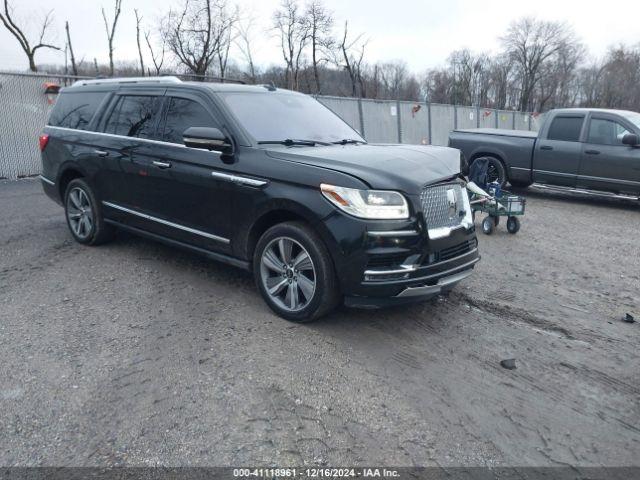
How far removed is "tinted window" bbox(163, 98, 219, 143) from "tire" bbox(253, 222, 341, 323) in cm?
133

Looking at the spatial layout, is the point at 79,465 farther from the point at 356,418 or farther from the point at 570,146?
the point at 570,146

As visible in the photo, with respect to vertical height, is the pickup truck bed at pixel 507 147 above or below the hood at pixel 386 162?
below

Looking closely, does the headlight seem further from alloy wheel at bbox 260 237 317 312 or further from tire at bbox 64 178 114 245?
tire at bbox 64 178 114 245

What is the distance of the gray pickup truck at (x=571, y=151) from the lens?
10.2m

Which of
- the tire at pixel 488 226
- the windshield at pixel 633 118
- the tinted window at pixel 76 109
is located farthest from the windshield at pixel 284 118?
the windshield at pixel 633 118

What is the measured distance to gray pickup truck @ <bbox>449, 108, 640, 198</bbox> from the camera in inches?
404

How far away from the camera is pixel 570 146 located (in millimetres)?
10914

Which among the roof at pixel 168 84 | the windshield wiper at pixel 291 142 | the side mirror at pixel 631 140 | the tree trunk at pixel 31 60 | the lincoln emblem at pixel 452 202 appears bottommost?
the lincoln emblem at pixel 452 202

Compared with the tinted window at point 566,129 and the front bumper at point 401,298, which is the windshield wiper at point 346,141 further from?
the tinted window at point 566,129

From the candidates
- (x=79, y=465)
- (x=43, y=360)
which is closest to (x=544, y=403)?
(x=79, y=465)

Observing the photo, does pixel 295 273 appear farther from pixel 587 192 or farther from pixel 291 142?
pixel 587 192

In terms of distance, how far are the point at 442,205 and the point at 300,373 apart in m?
1.76

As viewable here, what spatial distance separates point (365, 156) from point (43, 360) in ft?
9.23

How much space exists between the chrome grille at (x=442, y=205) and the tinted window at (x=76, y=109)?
403 centimetres
